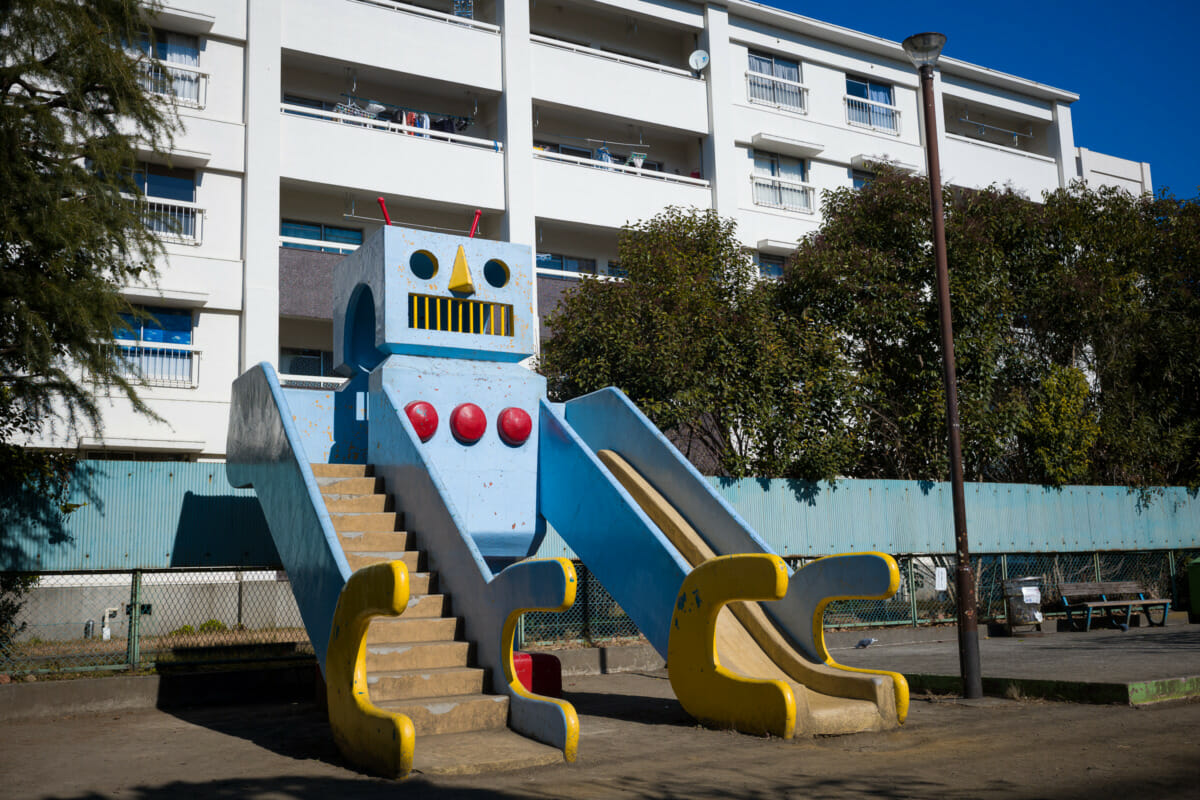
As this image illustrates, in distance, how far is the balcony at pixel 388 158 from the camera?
879 inches

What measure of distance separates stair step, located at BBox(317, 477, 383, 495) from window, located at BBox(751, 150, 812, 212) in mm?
20498

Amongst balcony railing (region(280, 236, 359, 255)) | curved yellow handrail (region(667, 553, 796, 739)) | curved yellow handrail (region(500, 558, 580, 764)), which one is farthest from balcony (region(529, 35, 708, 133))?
curved yellow handrail (region(500, 558, 580, 764))

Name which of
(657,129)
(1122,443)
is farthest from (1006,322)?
(657,129)

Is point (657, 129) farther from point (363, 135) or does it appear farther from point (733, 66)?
point (363, 135)

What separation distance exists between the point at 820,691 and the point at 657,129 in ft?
71.3

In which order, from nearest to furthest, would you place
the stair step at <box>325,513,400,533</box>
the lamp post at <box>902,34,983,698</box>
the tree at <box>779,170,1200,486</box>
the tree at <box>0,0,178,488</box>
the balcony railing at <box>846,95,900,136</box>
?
the stair step at <box>325,513,400,533</box> → the lamp post at <box>902,34,983,698</box> → the tree at <box>0,0,178,488</box> → the tree at <box>779,170,1200,486</box> → the balcony railing at <box>846,95,900,136</box>

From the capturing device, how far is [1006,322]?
20000 mm

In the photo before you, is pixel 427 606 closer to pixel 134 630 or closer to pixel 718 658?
pixel 718 658

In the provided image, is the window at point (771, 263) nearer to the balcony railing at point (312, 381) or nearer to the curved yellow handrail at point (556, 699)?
the balcony railing at point (312, 381)

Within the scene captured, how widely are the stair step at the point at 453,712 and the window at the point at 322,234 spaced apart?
17.5 m

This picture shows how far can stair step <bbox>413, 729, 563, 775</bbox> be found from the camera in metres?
6.28

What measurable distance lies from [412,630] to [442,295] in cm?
365

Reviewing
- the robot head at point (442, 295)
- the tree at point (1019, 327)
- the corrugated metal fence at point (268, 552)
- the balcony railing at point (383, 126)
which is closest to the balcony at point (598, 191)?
the balcony railing at point (383, 126)

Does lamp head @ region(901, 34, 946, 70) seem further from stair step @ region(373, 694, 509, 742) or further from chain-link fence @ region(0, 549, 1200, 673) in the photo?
stair step @ region(373, 694, 509, 742)
